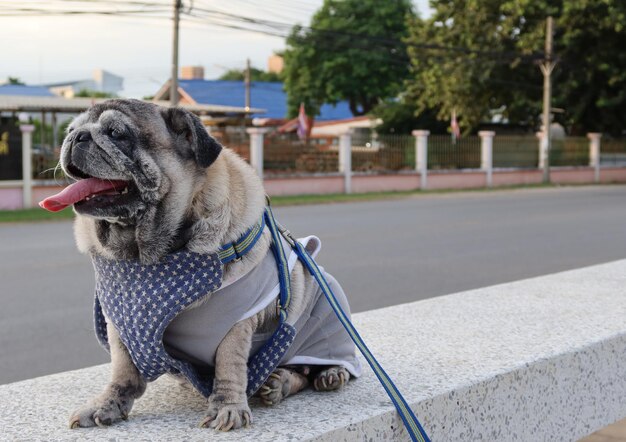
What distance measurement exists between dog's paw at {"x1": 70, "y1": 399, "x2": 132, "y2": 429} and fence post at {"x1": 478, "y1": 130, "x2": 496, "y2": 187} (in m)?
28.3

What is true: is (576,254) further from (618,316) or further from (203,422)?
(203,422)

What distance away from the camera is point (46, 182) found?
2009 cm

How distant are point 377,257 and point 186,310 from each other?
8.19 meters

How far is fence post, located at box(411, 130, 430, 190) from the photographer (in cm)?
2777

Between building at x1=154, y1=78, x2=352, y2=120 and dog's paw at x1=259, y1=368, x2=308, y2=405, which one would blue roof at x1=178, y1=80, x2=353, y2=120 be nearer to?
building at x1=154, y1=78, x2=352, y2=120

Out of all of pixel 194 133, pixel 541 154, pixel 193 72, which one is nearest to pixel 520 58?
pixel 541 154

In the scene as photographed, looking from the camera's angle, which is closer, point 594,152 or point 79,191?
point 79,191

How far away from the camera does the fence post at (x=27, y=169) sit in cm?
1948

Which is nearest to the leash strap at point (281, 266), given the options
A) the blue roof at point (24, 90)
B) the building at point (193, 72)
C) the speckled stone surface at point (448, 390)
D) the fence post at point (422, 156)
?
the speckled stone surface at point (448, 390)

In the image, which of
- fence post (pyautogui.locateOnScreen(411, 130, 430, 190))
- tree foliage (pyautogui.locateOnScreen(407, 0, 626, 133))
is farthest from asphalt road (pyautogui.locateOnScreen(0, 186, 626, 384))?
tree foliage (pyautogui.locateOnScreen(407, 0, 626, 133))

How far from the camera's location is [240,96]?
56.8m

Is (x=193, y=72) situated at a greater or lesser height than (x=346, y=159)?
greater

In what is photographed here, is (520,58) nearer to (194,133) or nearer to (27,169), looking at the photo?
(27,169)

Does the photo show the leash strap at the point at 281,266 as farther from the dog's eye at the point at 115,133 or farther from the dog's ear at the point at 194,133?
the dog's eye at the point at 115,133
